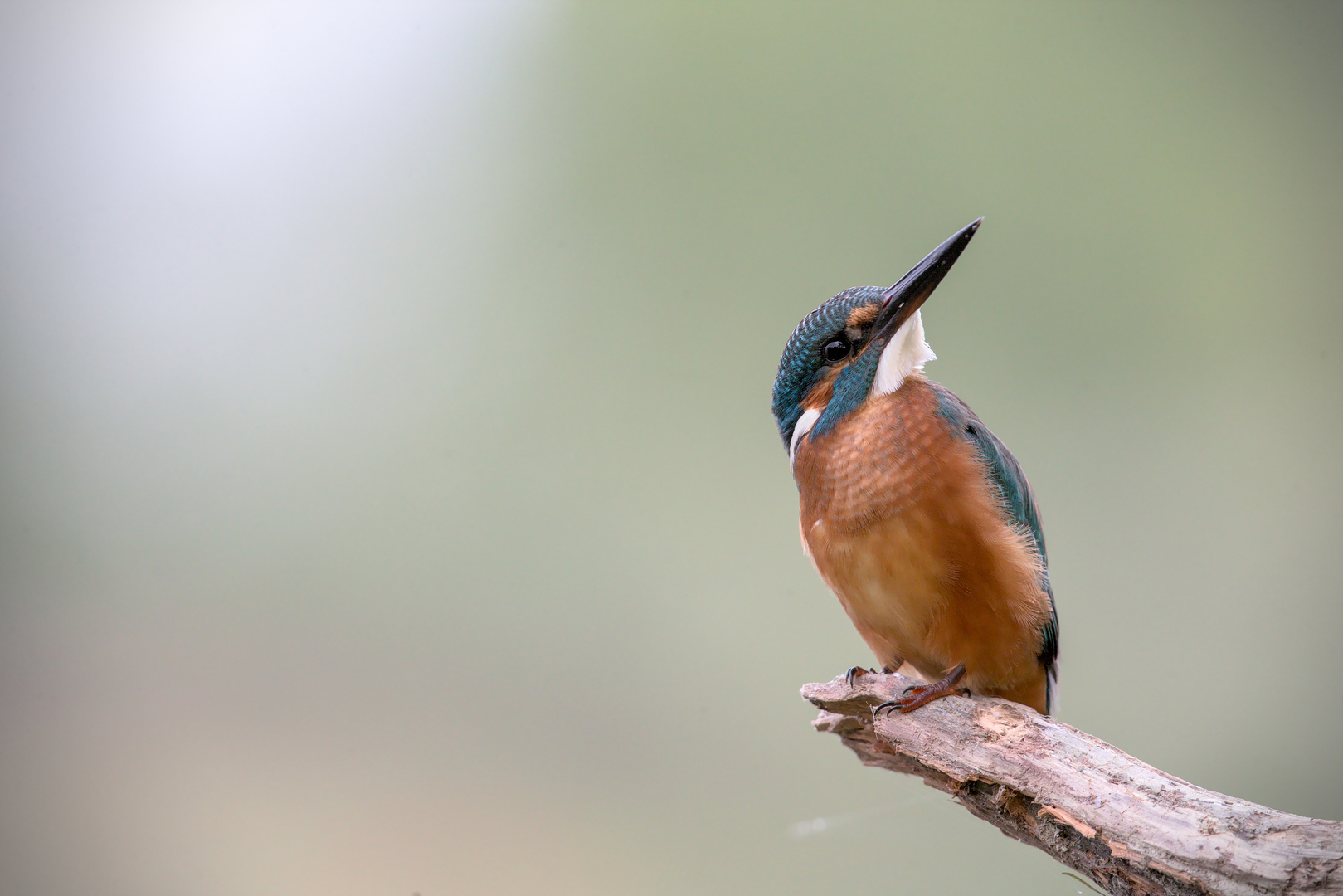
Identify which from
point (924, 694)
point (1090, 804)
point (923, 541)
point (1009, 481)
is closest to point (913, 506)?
point (923, 541)

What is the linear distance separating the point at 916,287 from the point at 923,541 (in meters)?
0.44

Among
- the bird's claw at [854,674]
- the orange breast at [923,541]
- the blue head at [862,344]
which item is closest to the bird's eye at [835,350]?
the blue head at [862,344]

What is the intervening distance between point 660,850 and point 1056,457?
152cm

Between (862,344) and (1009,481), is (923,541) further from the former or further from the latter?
(862,344)

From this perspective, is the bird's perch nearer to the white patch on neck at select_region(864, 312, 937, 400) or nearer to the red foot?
the red foot

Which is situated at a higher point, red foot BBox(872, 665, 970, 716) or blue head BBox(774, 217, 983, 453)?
blue head BBox(774, 217, 983, 453)

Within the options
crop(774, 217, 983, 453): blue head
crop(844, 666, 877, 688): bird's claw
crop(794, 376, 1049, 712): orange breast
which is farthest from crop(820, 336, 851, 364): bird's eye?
crop(844, 666, 877, 688): bird's claw

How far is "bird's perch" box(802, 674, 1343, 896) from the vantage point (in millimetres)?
992

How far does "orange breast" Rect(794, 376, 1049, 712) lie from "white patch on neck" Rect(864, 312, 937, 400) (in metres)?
0.02

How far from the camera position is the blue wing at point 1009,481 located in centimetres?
149

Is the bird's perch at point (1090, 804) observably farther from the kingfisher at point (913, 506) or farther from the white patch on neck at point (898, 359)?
the white patch on neck at point (898, 359)

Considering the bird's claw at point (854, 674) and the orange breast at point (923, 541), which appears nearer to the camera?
the orange breast at point (923, 541)

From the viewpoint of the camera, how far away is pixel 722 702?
2379mm

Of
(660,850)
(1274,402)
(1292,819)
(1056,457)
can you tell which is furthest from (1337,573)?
(660,850)
